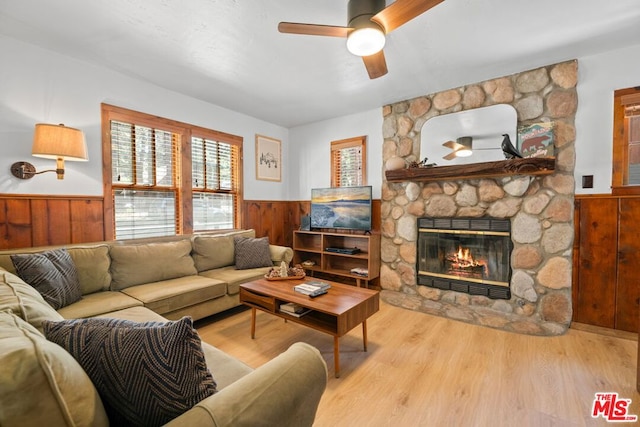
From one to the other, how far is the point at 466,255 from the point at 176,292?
3105 millimetres

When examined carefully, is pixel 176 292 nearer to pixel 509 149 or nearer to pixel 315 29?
Answer: pixel 315 29

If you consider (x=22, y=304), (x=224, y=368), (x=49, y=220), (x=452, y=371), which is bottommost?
(x=452, y=371)

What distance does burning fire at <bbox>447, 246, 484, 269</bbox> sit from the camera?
3199mm

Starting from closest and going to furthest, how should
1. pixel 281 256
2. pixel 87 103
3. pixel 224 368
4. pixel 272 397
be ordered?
pixel 272 397
pixel 224 368
pixel 87 103
pixel 281 256

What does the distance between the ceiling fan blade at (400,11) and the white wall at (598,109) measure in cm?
217

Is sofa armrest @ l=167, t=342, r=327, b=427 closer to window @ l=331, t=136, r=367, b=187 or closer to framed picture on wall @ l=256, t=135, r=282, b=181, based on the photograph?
window @ l=331, t=136, r=367, b=187

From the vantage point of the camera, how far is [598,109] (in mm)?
2553

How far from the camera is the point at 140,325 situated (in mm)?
884

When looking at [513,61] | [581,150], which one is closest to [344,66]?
[513,61]

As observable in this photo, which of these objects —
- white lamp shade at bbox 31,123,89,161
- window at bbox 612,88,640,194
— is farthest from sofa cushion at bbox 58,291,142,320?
window at bbox 612,88,640,194

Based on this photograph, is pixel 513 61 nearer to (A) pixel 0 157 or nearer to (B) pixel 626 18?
(B) pixel 626 18

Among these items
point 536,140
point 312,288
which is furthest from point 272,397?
point 536,140

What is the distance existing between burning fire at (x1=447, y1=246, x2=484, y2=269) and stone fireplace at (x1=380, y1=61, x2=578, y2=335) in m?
0.16

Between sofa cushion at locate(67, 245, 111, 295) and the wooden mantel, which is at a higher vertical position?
the wooden mantel
